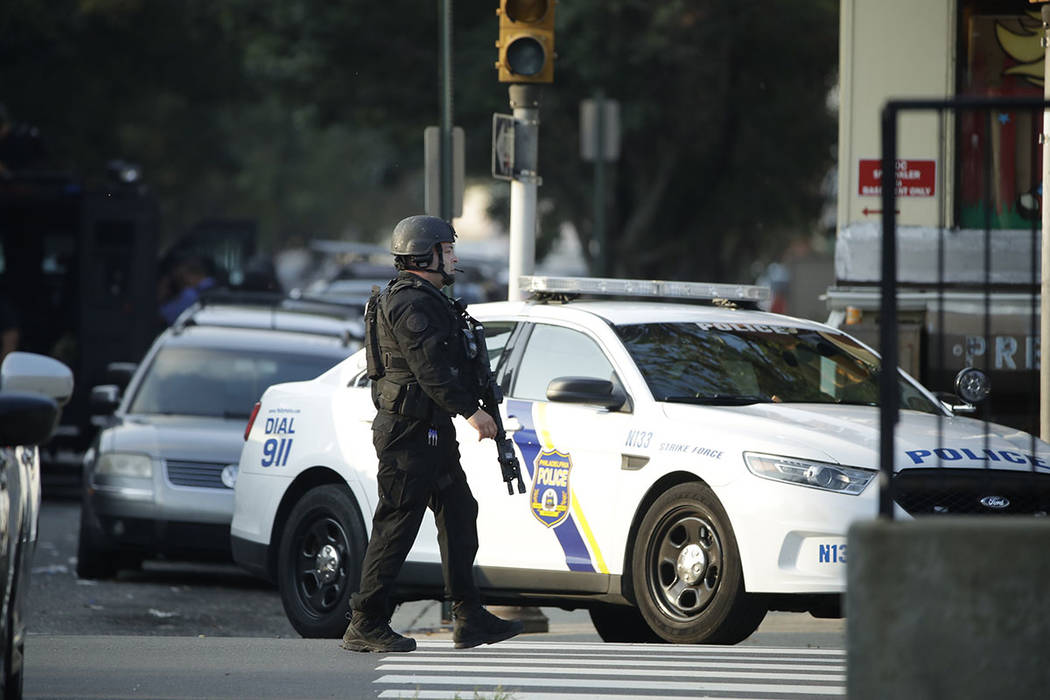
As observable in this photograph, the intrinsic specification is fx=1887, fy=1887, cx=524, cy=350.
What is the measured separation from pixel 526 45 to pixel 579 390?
318cm

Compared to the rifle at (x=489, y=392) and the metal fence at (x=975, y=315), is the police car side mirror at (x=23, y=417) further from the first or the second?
the rifle at (x=489, y=392)

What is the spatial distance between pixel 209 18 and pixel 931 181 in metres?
22.1

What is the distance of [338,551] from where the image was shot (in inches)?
344

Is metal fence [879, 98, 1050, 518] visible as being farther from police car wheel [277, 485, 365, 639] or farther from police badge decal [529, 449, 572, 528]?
police car wheel [277, 485, 365, 639]

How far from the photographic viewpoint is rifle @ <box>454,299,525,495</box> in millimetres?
7383

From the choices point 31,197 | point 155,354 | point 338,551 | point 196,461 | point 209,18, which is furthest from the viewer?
point 209,18

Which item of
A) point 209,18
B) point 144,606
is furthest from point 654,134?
point 144,606

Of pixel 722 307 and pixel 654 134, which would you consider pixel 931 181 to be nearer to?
pixel 722 307

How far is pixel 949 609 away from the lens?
4.68 meters

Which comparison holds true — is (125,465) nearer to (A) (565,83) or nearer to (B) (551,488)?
(B) (551,488)

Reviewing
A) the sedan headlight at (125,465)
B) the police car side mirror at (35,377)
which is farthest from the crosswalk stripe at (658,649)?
the sedan headlight at (125,465)

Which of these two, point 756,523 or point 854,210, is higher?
point 854,210

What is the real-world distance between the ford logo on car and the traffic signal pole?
3612 mm

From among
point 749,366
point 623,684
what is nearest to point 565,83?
point 749,366
